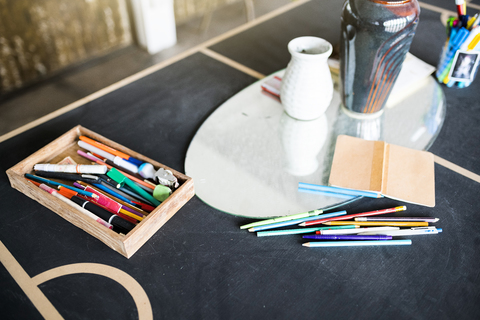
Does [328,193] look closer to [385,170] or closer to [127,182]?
[385,170]

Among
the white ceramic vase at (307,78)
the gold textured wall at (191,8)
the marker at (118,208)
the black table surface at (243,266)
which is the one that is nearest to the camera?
the black table surface at (243,266)

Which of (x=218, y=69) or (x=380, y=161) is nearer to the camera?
(x=380, y=161)

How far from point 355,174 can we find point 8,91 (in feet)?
7.18

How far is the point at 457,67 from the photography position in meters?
1.08

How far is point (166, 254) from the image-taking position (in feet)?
2.30

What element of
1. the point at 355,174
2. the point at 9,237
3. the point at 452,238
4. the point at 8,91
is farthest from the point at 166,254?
the point at 8,91

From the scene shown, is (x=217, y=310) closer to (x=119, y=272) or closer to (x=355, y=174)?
(x=119, y=272)

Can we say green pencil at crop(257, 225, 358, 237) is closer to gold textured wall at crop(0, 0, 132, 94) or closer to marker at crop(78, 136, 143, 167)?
marker at crop(78, 136, 143, 167)

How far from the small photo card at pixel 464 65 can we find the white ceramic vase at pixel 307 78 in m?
0.43

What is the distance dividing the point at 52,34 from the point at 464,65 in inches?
85.4

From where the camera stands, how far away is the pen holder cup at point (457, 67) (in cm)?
104

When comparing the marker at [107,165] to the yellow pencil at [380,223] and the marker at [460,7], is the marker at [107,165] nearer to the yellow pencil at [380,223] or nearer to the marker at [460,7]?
the yellow pencil at [380,223]

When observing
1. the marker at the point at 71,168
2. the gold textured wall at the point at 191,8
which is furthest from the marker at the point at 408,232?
A: the gold textured wall at the point at 191,8

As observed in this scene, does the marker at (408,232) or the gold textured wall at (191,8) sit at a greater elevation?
the marker at (408,232)
